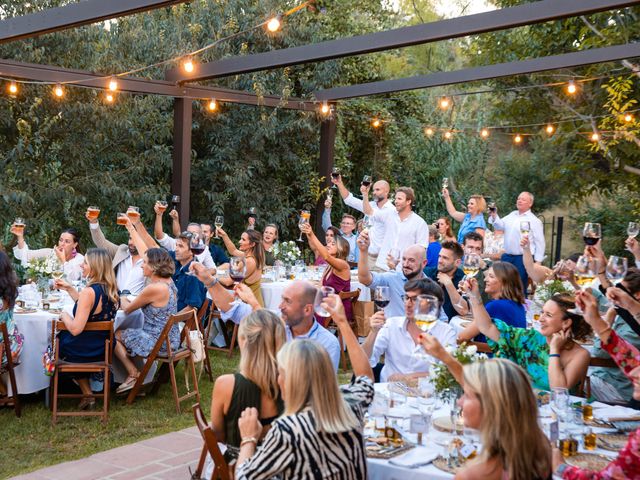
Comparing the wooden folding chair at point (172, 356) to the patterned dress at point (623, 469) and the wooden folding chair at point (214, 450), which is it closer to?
the wooden folding chair at point (214, 450)

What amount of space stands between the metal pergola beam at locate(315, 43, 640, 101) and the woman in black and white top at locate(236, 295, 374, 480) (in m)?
7.20

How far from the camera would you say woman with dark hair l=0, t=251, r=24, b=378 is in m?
5.47

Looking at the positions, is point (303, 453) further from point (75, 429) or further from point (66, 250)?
point (66, 250)

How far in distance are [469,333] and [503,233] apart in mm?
4744

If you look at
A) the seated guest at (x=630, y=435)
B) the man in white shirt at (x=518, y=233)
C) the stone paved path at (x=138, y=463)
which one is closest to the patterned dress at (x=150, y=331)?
the stone paved path at (x=138, y=463)

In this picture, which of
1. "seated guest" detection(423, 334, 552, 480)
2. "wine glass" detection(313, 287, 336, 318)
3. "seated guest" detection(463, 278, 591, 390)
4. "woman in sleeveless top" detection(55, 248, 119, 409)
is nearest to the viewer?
"seated guest" detection(423, 334, 552, 480)

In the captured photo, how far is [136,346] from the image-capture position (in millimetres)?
6141

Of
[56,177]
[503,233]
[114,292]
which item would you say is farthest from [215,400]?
[56,177]

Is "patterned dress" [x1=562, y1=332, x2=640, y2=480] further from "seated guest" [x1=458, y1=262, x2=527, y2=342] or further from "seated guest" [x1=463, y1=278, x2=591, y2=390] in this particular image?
"seated guest" [x1=458, y1=262, x2=527, y2=342]

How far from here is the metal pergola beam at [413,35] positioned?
6.54 m

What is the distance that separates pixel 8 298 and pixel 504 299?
3614mm

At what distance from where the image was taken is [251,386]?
3.16 metres

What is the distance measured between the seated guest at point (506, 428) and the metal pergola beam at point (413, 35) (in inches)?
182

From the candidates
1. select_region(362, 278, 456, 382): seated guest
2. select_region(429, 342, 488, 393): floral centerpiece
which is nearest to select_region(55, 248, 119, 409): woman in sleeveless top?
select_region(362, 278, 456, 382): seated guest
